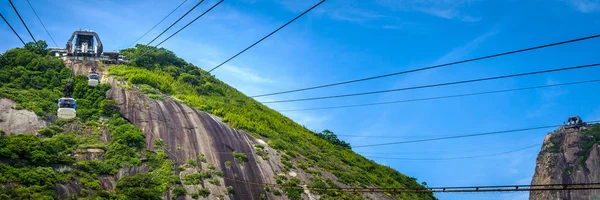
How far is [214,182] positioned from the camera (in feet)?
161

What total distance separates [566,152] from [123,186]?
11700 centimetres

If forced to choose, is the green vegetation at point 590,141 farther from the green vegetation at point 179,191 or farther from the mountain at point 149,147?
the green vegetation at point 179,191

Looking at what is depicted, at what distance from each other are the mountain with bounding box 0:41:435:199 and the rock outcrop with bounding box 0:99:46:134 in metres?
0.09

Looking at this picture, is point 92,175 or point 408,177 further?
point 408,177

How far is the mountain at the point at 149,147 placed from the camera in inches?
1747

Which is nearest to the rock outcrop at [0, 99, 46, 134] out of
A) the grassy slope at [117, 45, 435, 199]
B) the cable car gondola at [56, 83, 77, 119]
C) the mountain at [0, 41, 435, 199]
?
the mountain at [0, 41, 435, 199]

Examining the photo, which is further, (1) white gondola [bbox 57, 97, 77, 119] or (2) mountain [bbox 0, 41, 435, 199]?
(2) mountain [bbox 0, 41, 435, 199]

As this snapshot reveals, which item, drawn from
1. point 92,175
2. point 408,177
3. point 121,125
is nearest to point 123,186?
point 92,175

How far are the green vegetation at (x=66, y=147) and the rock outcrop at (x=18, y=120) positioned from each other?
816mm

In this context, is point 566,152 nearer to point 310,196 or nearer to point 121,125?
point 310,196

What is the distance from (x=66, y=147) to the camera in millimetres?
49062

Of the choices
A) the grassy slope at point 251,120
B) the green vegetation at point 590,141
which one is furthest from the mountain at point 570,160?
the grassy slope at point 251,120

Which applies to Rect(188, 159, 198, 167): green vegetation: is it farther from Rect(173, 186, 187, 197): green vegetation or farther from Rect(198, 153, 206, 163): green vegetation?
Rect(173, 186, 187, 197): green vegetation

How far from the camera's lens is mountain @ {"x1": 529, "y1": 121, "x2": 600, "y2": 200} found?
124688mm
